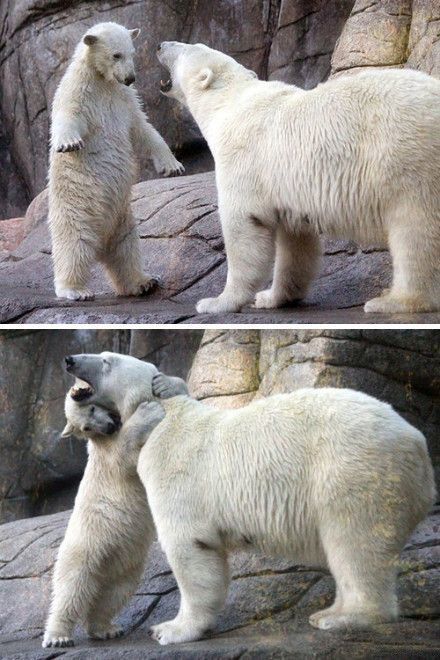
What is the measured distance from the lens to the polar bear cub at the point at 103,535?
13.4 ft

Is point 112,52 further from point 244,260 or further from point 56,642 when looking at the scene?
point 56,642

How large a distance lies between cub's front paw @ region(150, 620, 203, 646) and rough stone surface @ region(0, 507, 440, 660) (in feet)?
0.16

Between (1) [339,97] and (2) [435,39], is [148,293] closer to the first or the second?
(1) [339,97]

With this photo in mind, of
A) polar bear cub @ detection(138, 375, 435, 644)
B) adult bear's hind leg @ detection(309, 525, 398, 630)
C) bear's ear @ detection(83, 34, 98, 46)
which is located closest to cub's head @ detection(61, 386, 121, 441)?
polar bear cub @ detection(138, 375, 435, 644)

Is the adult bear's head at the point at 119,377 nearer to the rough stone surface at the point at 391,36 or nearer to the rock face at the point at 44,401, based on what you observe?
the rock face at the point at 44,401

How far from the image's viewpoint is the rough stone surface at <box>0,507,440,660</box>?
11.1 feet

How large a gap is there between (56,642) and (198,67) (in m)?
2.29

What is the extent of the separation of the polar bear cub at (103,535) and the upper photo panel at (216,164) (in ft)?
1.35

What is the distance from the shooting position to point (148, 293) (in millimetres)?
4945

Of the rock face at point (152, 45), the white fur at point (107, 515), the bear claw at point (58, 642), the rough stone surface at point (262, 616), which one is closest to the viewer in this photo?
the rough stone surface at point (262, 616)

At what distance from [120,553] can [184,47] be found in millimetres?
2027

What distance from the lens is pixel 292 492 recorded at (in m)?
3.65

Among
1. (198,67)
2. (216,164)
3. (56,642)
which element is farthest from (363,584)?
(198,67)

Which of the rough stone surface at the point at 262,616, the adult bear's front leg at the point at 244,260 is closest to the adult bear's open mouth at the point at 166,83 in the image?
the adult bear's front leg at the point at 244,260
